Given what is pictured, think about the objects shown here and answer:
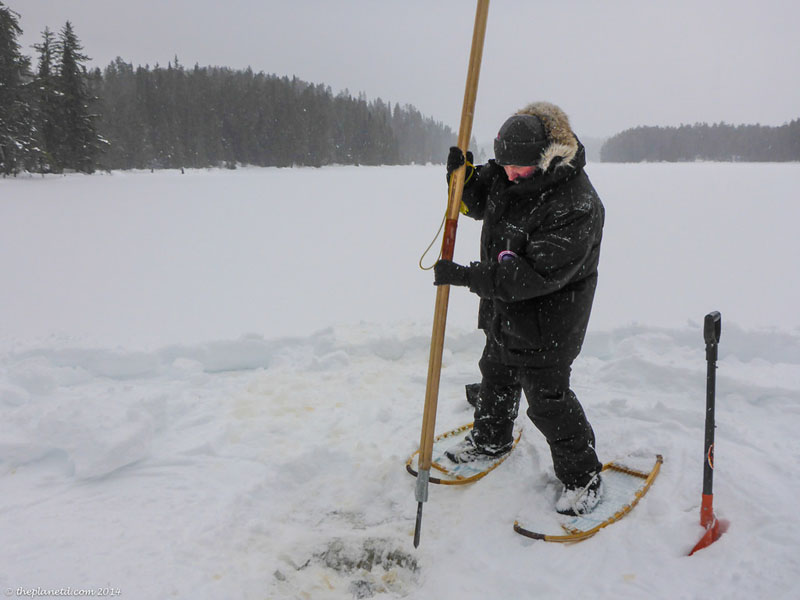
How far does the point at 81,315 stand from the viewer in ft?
18.5

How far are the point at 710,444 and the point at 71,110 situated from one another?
41497 millimetres

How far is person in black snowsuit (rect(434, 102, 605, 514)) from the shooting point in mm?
2322

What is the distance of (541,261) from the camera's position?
229 centimetres

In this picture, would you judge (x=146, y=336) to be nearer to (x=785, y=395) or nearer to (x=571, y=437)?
(x=571, y=437)

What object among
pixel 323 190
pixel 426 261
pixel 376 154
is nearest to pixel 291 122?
pixel 376 154

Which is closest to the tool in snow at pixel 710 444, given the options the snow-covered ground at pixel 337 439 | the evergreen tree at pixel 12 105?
the snow-covered ground at pixel 337 439

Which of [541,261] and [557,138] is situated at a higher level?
[557,138]

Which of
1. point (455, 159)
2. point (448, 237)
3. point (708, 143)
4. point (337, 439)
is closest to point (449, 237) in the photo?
point (448, 237)

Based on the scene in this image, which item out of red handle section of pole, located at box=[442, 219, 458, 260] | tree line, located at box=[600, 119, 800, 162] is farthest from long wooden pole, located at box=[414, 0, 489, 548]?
tree line, located at box=[600, 119, 800, 162]

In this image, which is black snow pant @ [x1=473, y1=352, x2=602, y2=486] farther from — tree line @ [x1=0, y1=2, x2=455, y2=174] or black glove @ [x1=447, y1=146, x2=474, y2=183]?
tree line @ [x1=0, y1=2, x2=455, y2=174]

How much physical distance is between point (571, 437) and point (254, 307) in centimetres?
437

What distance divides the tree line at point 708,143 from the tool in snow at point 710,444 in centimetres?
9343

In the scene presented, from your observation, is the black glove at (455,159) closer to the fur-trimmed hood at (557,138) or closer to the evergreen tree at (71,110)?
the fur-trimmed hood at (557,138)

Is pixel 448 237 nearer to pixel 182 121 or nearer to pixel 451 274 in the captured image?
pixel 451 274
